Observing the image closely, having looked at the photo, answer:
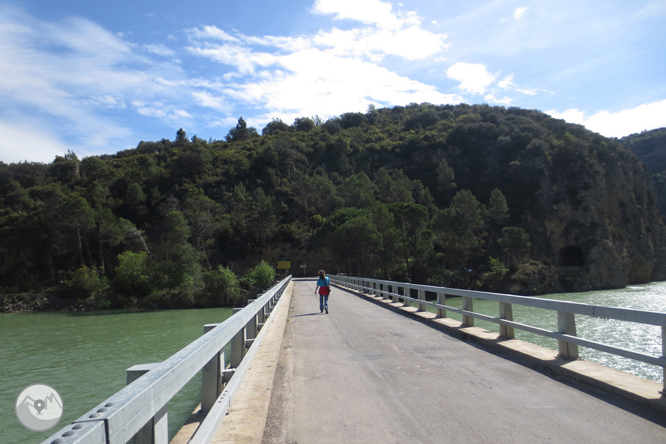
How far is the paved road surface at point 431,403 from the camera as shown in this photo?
416 cm

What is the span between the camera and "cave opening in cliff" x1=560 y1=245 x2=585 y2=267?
78456mm

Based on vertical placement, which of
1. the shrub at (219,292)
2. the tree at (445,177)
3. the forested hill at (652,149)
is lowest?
the shrub at (219,292)

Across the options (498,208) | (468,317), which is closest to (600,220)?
(498,208)

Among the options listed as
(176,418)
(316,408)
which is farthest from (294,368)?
(176,418)

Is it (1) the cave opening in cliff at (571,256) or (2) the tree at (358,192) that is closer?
(1) the cave opening in cliff at (571,256)

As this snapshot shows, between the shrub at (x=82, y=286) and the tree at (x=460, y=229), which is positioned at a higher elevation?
the tree at (x=460, y=229)

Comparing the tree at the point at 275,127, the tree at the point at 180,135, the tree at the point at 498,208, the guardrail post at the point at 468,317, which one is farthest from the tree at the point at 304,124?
the guardrail post at the point at 468,317

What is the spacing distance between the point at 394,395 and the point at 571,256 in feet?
290

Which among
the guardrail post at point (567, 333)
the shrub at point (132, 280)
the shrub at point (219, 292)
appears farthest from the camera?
the shrub at point (132, 280)

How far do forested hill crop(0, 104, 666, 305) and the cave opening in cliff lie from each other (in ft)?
0.78

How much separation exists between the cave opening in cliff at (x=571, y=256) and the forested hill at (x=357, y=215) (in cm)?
24

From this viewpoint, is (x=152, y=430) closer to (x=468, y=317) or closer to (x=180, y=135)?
(x=468, y=317)

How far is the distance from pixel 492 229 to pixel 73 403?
270 feet

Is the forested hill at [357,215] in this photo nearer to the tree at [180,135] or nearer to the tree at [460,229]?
the tree at [460,229]
